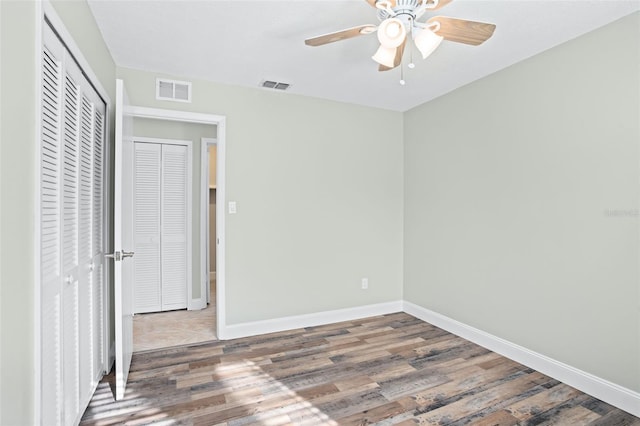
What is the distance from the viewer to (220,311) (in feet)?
10.9

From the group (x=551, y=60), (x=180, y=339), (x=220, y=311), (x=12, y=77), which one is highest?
(x=551, y=60)

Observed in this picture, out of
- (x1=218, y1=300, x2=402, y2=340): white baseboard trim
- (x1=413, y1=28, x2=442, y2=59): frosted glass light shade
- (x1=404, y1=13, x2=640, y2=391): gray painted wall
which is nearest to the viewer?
(x1=413, y1=28, x2=442, y2=59): frosted glass light shade

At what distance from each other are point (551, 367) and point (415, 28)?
2.57 meters

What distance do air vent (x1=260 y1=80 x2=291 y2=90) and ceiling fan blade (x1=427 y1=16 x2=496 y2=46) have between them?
5.89ft

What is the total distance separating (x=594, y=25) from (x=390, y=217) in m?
2.45

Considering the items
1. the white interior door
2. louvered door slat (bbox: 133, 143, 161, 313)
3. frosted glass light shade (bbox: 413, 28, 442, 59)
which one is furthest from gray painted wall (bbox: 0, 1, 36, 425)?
louvered door slat (bbox: 133, 143, 161, 313)

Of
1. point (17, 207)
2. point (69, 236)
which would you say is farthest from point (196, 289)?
point (17, 207)

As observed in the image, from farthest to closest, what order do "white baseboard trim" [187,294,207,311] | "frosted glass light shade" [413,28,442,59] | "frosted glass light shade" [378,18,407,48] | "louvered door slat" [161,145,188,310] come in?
"white baseboard trim" [187,294,207,311] < "louvered door slat" [161,145,188,310] < "frosted glass light shade" [413,28,442,59] < "frosted glass light shade" [378,18,407,48]

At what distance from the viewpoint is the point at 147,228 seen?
13.6 ft

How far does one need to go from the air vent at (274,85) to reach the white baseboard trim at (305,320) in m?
2.31

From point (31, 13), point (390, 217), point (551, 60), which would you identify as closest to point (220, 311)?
point (390, 217)

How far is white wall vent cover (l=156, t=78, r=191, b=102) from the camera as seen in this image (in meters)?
3.10

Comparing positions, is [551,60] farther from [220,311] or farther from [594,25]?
[220,311]

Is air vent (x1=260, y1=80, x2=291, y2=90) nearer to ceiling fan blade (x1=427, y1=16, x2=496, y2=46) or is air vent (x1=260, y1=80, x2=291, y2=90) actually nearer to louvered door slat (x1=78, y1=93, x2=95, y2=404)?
louvered door slat (x1=78, y1=93, x2=95, y2=404)
